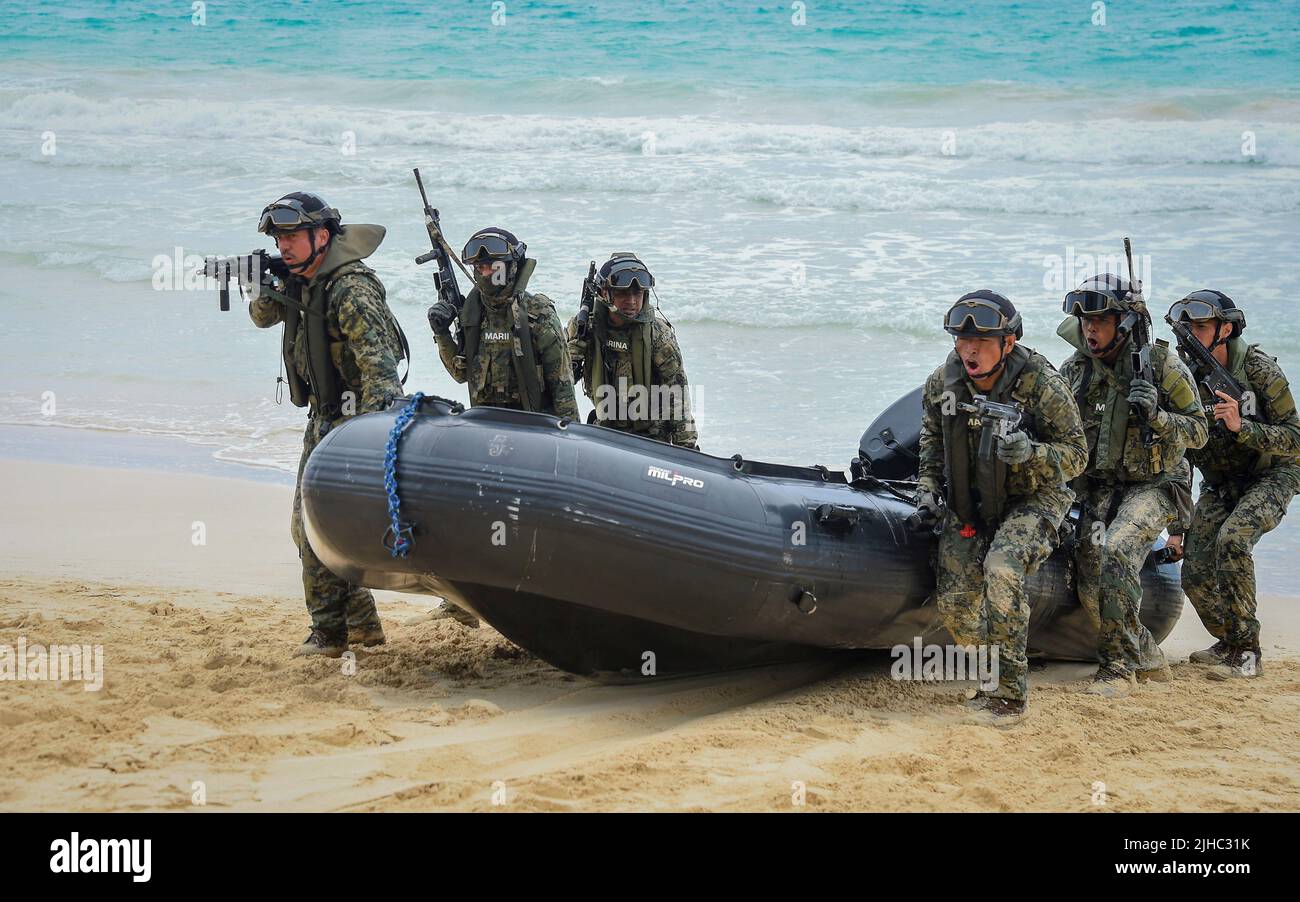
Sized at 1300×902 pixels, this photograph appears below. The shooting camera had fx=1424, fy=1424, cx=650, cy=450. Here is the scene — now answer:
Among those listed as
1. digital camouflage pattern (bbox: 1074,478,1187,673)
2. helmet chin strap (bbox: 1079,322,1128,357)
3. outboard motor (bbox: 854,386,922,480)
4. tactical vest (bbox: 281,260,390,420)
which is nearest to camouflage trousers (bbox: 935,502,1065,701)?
digital camouflage pattern (bbox: 1074,478,1187,673)

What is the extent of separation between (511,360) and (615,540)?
4.34 feet

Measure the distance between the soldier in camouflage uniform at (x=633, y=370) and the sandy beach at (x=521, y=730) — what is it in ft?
3.71

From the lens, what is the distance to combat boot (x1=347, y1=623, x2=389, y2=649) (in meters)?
5.84

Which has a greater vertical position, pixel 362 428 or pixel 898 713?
pixel 362 428

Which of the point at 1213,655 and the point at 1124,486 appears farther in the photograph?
the point at 1213,655

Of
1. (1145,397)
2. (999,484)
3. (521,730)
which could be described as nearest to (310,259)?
(521,730)

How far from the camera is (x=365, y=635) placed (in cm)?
584

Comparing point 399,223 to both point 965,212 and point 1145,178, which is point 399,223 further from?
point 1145,178

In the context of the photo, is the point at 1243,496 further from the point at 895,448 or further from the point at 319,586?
the point at 319,586

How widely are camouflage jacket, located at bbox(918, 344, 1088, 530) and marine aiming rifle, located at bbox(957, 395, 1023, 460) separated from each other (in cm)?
8

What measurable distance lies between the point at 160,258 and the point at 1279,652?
36.3 feet

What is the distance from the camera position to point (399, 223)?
15539 mm

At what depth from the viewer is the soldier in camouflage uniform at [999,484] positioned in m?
5.09
